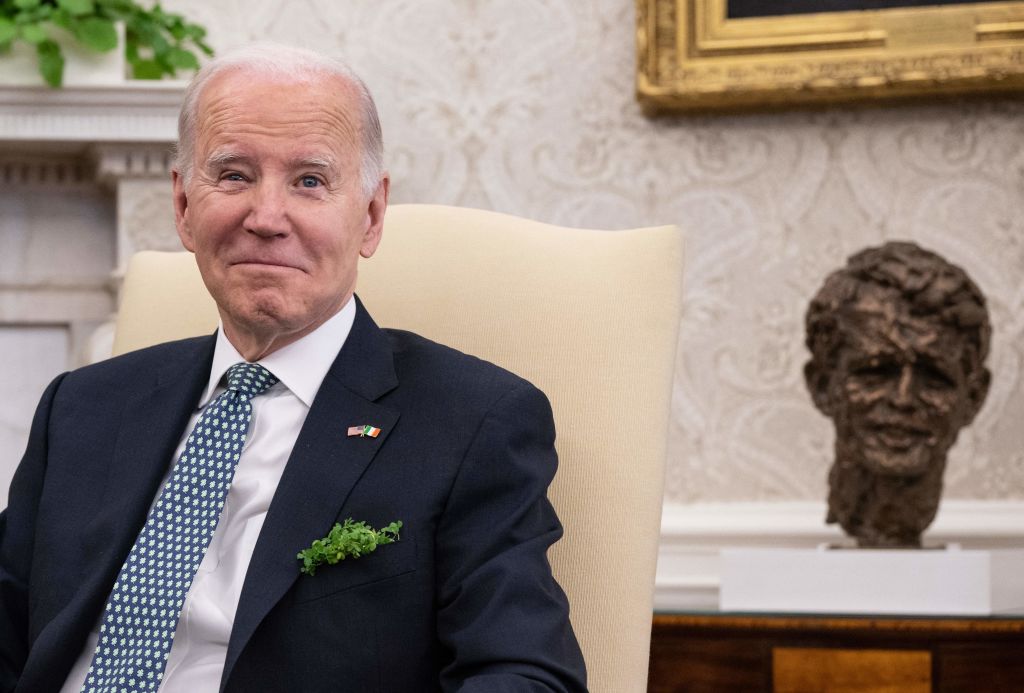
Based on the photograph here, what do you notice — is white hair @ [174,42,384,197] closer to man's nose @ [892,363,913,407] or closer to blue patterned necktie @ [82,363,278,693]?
blue patterned necktie @ [82,363,278,693]

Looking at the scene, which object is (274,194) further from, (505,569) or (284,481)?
(505,569)

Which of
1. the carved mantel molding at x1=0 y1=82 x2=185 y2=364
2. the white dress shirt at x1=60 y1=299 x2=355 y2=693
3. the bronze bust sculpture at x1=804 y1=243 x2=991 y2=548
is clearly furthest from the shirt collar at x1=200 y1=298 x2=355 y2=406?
the carved mantel molding at x1=0 y1=82 x2=185 y2=364

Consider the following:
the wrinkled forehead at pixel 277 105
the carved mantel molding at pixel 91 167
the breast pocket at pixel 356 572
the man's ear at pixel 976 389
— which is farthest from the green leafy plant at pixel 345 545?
the carved mantel molding at pixel 91 167

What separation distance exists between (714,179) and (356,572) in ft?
5.70

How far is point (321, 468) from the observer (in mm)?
1456

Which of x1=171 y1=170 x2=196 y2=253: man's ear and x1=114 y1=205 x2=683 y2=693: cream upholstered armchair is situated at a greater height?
x1=171 y1=170 x2=196 y2=253: man's ear

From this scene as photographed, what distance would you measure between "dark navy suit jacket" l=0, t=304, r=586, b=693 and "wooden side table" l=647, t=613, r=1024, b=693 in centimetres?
80

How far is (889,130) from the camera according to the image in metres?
2.82

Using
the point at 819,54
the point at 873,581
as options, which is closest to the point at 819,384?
the point at 873,581

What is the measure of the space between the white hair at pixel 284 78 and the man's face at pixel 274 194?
1cm

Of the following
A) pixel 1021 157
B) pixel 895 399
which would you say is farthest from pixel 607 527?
pixel 1021 157

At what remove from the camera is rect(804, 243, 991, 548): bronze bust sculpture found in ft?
7.13

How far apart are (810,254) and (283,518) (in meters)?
1.74

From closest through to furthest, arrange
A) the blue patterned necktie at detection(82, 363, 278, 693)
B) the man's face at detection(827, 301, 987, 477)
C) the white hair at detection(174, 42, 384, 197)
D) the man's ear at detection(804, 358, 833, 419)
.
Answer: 1. the blue patterned necktie at detection(82, 363, 278, 693)
2. the white hair at detection(174, 42, 384, 197)
3. the man's face at detection(827, 301, 987, 477)
4. the man's ear at detection(804, 358, 833, 419)
